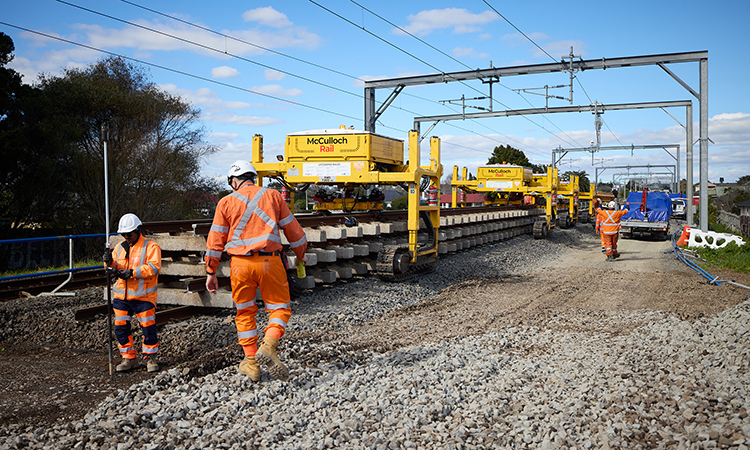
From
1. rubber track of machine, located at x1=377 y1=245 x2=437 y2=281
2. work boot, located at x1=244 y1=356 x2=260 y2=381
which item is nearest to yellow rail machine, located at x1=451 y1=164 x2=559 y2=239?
rubber track of machine, located at x1=377 y1=245 x2=437 y2=281

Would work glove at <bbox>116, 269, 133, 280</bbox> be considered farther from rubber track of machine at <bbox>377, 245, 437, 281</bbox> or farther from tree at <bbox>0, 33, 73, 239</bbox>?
tree at <bbox>0, 33, 73, 239</bbox>

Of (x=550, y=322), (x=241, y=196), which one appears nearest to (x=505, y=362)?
(x=550, y=322)

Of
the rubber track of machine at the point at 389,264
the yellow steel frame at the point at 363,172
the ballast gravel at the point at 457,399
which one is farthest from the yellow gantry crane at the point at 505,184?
the ballast gravel at the point at 457,399

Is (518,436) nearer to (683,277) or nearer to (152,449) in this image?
(152,449)

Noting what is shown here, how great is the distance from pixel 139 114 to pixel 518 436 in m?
25.4

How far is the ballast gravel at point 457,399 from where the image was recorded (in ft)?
11.7

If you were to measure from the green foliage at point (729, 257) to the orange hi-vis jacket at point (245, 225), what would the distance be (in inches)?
511

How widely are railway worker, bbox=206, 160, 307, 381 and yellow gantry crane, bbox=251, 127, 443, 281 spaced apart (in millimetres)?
5030

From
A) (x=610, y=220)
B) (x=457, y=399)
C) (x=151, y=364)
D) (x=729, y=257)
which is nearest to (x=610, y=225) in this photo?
(x=610, y=220)

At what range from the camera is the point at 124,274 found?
5164mm

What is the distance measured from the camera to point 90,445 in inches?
137

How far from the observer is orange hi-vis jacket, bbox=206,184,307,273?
454 centimetres

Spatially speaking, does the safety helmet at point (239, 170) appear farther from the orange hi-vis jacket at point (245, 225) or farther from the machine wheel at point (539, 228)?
the machine wheel at point (539, 228)

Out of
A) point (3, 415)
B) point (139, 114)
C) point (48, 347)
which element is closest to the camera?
point (3, 415)
